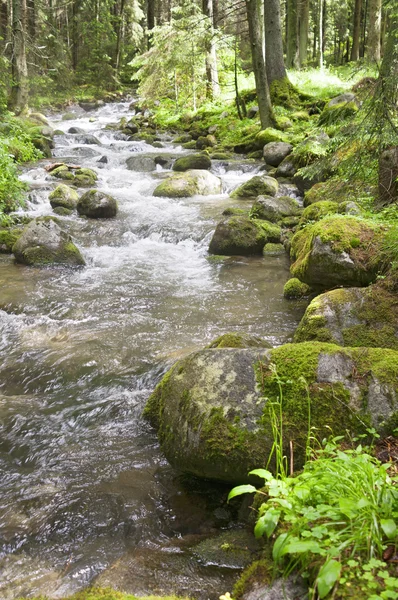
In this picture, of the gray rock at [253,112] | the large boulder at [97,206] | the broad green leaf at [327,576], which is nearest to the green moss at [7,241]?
the large boulder at [97,206]

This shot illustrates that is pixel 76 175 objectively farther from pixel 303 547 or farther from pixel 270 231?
pixel 303 547

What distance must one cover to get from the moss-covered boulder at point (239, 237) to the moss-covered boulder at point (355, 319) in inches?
179

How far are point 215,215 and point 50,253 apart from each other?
178 inches

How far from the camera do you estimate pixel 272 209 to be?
10.9 m

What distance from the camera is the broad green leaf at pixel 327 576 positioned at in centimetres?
169

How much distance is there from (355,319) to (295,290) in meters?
2.51

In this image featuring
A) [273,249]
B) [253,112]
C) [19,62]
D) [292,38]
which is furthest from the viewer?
[292,38]

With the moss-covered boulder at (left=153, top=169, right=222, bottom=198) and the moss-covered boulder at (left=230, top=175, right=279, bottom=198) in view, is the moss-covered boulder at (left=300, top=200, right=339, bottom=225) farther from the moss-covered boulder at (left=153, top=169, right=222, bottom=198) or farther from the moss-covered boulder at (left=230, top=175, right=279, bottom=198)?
the moss-covered boulder at (left=153, top=169, right=222, bottom=198)

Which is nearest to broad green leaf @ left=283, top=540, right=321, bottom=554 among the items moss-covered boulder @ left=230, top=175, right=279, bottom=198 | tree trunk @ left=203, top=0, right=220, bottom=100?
moss-covered boulder @ left=230, top=175, right=279, bottom=198

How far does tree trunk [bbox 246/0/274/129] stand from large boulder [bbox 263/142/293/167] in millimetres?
2353

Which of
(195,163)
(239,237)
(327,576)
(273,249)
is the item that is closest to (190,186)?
(195,163)

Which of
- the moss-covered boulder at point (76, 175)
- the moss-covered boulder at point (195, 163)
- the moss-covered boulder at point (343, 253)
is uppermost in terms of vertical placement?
the moss-covered boulder at point (195, 163)

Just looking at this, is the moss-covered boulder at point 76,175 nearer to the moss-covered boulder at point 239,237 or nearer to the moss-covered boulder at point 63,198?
the moss-covered boulder at point 63,198

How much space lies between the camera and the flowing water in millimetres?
3059
